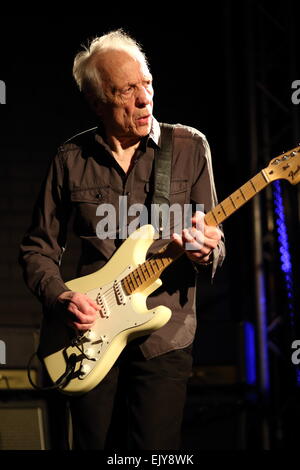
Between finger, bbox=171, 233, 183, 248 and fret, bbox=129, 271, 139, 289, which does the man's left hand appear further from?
fret, bbox=129, 271, 139, 289

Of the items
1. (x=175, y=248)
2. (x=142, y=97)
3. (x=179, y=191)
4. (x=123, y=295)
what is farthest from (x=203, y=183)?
(x=123, y=295)

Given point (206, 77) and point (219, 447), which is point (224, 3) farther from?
point (219, 447)

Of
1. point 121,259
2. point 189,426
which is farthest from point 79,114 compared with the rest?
point 121,259

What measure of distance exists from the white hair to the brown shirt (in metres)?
0.18

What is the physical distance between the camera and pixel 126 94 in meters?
2.67

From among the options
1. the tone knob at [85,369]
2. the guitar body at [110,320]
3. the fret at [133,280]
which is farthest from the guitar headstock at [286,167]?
the tone knob at [85,369]

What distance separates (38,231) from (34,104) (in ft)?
10.00

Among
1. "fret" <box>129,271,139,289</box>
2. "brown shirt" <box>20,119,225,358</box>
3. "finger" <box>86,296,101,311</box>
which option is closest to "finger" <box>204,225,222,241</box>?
"brown shirt" <box>20,119,225,358</box>

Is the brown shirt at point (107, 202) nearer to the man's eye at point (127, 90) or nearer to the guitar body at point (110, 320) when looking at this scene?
the guitar body at point (110, 320)

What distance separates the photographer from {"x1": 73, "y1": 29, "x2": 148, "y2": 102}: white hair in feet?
8.89

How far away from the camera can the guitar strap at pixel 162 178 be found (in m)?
2.54

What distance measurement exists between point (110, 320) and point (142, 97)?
89cm

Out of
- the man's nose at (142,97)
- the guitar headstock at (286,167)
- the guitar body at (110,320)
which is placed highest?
the man's nose at (142,97)

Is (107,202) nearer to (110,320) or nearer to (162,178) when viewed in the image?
(162,178)
